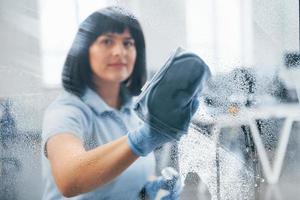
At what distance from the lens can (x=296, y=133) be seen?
130cm

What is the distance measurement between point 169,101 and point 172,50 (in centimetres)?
22

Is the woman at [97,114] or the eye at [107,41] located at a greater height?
the eye at [107,41]

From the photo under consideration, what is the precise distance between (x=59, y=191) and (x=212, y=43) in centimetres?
73

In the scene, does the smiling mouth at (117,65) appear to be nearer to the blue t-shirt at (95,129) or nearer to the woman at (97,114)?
the woman at (97,114)

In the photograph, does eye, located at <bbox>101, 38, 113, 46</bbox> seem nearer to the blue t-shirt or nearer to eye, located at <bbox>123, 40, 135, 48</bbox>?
eye, located at <bbox>123, 40, 135, 48</bbox>

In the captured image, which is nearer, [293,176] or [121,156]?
[121,156]

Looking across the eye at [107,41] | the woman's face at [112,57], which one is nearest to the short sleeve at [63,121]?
the woman's face at [112,57]

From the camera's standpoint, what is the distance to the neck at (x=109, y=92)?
1279mm

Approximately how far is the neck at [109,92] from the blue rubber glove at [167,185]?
30 cm

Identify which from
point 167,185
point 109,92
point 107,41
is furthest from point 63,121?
point 167,185

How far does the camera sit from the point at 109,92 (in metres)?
1.28

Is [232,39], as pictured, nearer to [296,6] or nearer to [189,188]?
[296,6]

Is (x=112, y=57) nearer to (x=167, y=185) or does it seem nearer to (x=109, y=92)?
(x=109, y=92)

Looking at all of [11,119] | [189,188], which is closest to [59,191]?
[11,119]
